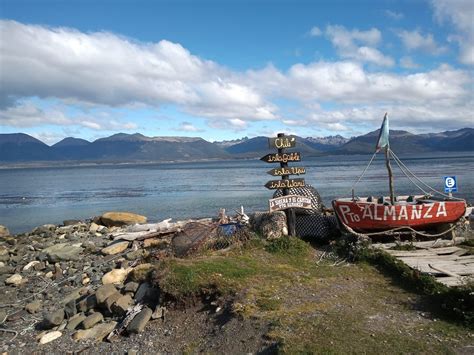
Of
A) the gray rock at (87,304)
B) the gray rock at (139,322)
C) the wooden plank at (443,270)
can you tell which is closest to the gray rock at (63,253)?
the gray rock at (87,304)

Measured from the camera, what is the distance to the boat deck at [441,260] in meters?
9.86

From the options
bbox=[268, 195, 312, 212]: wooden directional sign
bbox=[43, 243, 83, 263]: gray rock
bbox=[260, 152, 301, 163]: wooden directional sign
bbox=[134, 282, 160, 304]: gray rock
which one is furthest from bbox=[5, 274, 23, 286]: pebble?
bbox=[260, 152, 301, 163]: wooden directional sign

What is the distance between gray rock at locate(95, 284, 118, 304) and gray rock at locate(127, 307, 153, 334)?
1630 millimetres

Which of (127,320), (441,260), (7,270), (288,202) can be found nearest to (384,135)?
(288,202)

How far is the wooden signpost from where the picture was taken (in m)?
14.1

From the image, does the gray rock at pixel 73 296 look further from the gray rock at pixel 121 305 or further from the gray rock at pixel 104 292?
the gray rock at pixel 121 305

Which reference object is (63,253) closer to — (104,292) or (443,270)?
(104,292)

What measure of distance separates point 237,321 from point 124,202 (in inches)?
1675

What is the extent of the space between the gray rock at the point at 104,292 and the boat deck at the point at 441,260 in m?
7.89

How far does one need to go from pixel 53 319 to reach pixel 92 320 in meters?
1.15

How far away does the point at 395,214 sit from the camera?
1409 centimetres

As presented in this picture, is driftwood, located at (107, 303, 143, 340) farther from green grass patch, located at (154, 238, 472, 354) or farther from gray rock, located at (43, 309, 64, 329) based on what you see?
gray rock, located at (43, 309, 64, 329)

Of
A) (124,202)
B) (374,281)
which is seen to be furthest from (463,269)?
(124,202)

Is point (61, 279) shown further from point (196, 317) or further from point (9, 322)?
point (196, 317)
